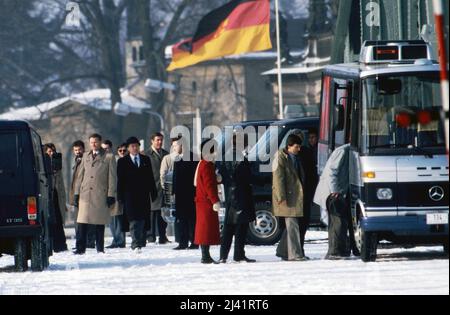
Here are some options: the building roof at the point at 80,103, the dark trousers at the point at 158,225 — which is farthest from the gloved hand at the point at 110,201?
the building roof at the point at 80,103

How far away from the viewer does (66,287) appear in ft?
57.5

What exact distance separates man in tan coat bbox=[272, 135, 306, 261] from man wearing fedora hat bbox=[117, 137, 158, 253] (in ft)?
13.3

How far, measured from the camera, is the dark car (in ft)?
85.0

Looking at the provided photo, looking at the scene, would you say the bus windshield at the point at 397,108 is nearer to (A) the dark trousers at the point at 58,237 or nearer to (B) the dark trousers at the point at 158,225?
(A) the dark trousers at the point at 58,237

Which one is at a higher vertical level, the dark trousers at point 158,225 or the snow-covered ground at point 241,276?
the dark trousers at point 158,225

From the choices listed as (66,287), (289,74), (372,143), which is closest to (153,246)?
(372,143)

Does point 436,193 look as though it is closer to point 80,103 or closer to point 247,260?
point 247,260

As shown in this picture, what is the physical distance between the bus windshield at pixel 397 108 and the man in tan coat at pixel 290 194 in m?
1.62

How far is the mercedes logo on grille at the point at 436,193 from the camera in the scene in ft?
65.4

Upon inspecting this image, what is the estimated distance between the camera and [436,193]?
65.5 feet

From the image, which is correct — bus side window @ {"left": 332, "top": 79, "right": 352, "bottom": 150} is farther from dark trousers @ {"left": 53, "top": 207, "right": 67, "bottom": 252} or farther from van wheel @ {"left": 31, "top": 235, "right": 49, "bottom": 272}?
dark trousers @ {"left": 53, "top": 207, "right": 67, "bottom": 252}

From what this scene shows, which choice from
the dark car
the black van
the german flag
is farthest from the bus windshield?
the german flag

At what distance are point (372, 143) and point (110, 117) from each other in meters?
62.5

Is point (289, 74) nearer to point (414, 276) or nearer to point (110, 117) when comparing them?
point (110, 117)
